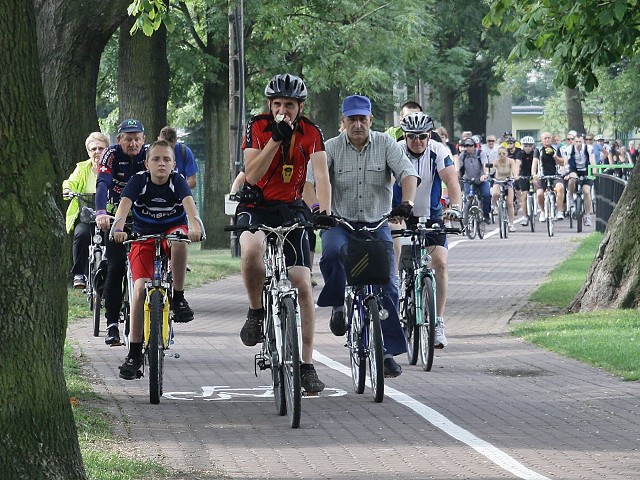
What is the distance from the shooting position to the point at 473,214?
3275 cm

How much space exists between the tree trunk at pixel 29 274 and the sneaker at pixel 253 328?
3010mm

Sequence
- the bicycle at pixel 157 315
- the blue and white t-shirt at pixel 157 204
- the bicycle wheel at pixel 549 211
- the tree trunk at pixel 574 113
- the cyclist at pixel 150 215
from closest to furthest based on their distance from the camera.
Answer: the bicycle at pixel 157 315
the cyclist at pixel 150 215
the blue and white t-shirt at pixel 157 204
the bicycle wheel at pixel 549 211
the tree trunk at pixel 574 113

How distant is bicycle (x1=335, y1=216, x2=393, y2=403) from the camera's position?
33.7ft

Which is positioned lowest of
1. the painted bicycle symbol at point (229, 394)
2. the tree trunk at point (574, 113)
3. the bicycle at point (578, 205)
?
the painted bicycle symbol at point (229, 394)

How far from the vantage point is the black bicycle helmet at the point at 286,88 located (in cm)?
954

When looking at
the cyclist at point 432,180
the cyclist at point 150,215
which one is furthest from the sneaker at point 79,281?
the cyclist at point 150,215

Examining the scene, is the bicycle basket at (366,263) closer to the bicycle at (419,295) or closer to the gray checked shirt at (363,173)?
the gray checked shirt at (363,173)

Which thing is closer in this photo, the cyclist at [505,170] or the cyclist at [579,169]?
the cyclist at [505,170]

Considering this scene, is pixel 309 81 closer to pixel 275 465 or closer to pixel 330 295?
pixel 330 295

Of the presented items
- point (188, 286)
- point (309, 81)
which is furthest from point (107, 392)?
point (309, 81)

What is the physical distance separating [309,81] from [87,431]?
1021 inches

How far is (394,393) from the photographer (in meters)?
10.9

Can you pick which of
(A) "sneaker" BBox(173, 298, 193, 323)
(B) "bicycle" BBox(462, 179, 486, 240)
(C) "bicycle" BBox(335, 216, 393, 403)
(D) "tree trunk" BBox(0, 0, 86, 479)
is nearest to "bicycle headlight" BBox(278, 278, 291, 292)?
(C) "bicycle" BBox(335, 216, 393, 403)

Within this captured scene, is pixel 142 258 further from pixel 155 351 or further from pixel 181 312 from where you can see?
pixel 181 312
